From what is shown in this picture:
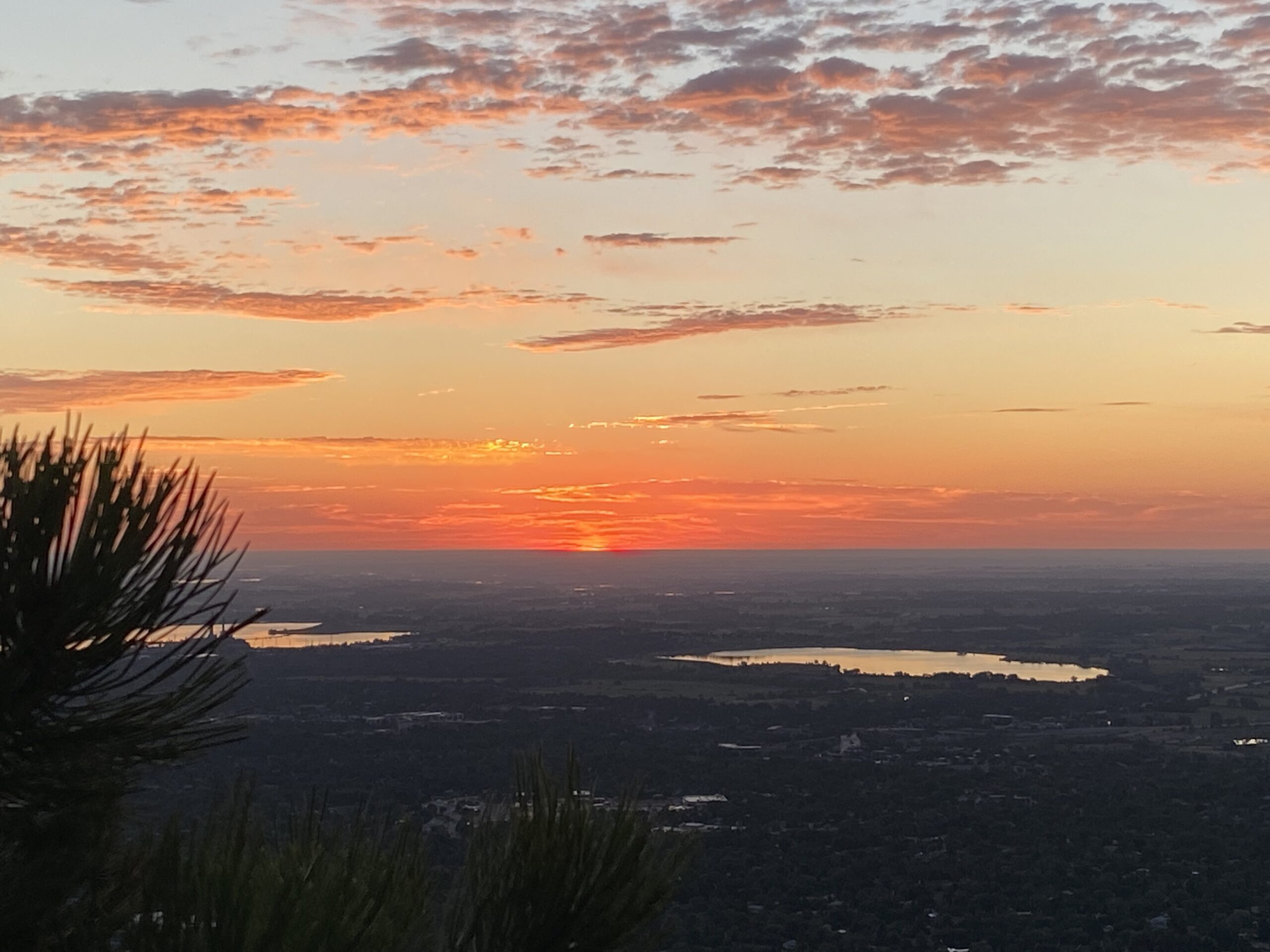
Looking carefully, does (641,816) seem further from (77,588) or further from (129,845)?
(77,588)

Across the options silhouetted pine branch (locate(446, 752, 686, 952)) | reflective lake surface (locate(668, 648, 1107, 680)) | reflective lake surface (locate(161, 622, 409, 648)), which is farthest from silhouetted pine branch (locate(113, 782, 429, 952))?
reflective lake surface (locate(161, 622, 409, 648))

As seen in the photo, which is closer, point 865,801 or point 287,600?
point 865,801

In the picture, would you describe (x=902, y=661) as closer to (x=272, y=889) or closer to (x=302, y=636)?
(x=302, y=636)

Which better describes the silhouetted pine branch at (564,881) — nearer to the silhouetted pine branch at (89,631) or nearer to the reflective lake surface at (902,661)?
the silhouetted pine branch at (89,631)

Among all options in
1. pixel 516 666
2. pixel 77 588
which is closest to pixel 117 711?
pixel 77 588

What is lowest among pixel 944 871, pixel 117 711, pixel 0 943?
pixel 944 871

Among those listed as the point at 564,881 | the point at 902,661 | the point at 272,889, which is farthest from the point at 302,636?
the point at 272,889

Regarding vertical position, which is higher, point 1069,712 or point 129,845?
point 129,845

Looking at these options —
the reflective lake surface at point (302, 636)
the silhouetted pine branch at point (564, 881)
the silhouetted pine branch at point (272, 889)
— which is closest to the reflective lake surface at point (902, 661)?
the reflective lake surface at point (302, 636)
